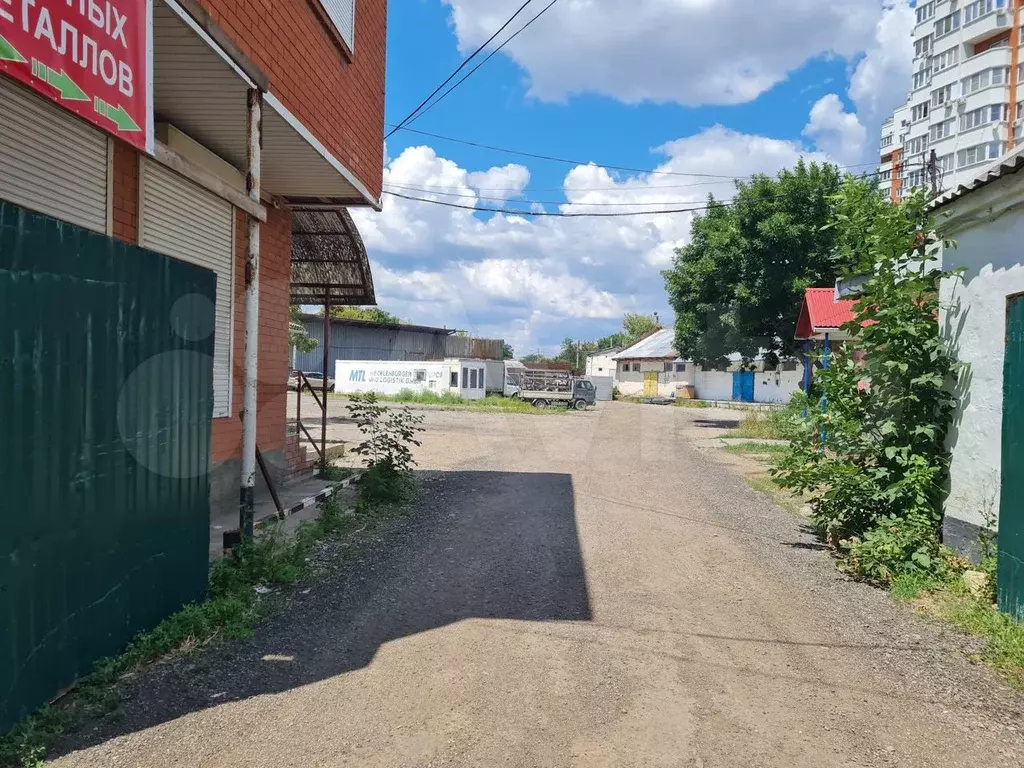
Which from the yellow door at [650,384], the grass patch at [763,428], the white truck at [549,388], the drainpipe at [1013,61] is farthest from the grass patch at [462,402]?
the drainpipe at [1013,61]

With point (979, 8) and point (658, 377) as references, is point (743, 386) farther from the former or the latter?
point (979, 8)

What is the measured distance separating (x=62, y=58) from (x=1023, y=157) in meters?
6.12

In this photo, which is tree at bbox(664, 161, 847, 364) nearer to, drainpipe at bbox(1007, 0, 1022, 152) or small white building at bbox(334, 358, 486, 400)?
small white building at bbox(334, 358, 486, 400)

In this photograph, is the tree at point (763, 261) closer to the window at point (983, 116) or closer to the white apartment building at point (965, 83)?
the white apartment building at point (965, 83)

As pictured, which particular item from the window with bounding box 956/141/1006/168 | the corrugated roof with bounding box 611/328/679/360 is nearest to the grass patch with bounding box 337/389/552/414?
the corrugated roof with bounding box 611/328/679/360

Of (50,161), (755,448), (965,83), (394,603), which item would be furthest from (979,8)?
(50,161)

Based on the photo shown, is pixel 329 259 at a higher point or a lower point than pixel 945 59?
lower

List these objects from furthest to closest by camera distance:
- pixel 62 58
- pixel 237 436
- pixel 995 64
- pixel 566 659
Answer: pixel 995 64 < pixel 237 436 < pixel 566 659 < pixel 62 58

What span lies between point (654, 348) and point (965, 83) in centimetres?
2801

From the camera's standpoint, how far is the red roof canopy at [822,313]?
48.0 feet

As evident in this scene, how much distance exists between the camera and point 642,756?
308cm

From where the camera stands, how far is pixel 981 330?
5.78 meters

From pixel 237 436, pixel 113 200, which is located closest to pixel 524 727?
pixel 113 200

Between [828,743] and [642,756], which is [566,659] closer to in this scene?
[642,756]
